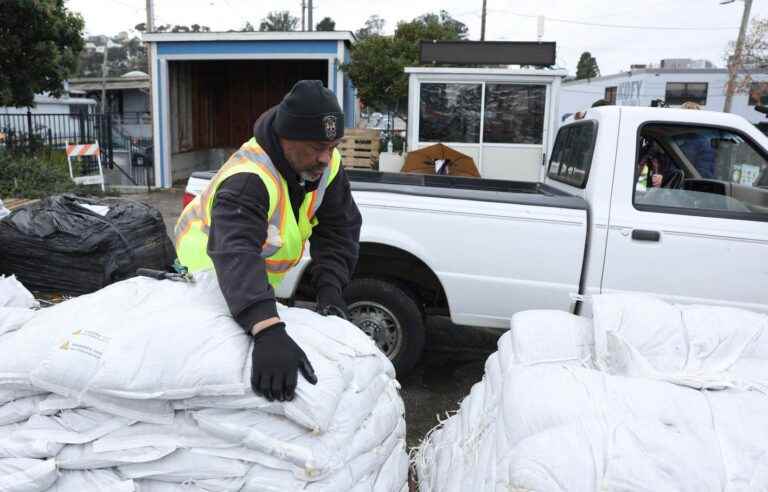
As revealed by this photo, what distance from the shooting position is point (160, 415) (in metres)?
1.86

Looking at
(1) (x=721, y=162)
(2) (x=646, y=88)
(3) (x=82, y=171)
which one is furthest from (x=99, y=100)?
(1) (x=721, y=162)

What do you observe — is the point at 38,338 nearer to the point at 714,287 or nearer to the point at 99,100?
the point at 714,287

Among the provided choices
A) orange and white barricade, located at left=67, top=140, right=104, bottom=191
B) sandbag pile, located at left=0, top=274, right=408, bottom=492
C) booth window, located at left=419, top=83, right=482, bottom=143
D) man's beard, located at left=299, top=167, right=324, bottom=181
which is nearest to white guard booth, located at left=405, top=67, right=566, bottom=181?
booth window, located at left=419, top=83, right=482, bottom=143

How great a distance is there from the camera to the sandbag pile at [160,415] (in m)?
1.79

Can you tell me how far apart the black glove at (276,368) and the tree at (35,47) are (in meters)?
12.0

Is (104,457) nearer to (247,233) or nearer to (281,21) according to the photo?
(247,233)

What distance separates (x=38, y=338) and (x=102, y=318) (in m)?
0.19

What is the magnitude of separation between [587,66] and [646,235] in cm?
7600

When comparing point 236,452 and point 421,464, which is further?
point 421,464

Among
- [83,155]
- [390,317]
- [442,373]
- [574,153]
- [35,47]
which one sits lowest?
[442,373]

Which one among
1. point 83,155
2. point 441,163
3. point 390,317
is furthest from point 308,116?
point 83,155

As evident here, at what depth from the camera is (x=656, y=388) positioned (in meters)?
1.86

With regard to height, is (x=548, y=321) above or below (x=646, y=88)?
below

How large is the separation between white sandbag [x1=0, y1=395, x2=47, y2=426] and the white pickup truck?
8.42ft
